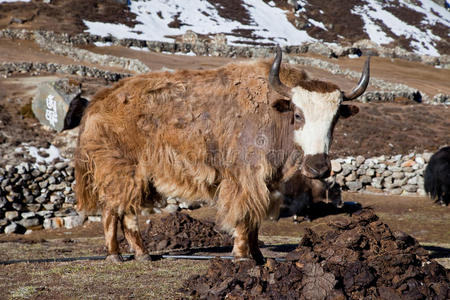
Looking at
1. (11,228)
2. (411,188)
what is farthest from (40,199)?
(411,188)

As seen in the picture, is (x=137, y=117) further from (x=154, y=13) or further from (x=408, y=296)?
(x=154, y=13)

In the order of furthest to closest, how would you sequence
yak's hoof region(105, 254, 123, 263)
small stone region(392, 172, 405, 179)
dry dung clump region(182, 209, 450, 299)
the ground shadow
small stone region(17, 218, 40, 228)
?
small stone region(392, 172, 405, 179)
small stone region(17, 218, 40, 228)
the ground shadow
yak's hoof region(105, 254, 123, 263)
dry dung clump region(182, 209, 450, 299)

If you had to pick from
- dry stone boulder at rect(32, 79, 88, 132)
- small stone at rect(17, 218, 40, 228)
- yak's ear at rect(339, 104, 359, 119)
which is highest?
yak's ear at rect(339, 104, 359, 119)

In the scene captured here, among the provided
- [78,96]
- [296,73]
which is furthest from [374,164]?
[296,73]

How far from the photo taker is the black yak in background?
1550 cm

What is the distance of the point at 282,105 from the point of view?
6250 millimetres

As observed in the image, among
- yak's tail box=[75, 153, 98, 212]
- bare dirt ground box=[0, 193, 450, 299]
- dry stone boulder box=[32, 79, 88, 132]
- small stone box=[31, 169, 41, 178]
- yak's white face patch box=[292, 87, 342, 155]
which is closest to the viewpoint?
bare dirt ground box=[0, 193, 450, 299]

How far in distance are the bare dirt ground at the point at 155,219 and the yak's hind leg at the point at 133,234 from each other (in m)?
0.20

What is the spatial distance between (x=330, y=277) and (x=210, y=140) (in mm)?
2626

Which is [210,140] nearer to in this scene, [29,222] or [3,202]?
[29,222]

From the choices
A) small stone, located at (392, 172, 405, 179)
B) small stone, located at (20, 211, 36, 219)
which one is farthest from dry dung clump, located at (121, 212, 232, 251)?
small stone, located at (392, 172, 405, 179)

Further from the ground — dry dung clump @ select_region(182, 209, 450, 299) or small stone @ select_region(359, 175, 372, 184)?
dry dung clump @ select_region(182, 209, 450, 299)

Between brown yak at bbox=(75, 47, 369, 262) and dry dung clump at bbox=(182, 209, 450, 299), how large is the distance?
102cm

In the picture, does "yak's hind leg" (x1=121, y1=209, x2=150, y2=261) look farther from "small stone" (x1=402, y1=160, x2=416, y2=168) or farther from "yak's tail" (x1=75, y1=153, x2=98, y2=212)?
"small stone" (x1=402, y1=160, x2=416, y2=168)
